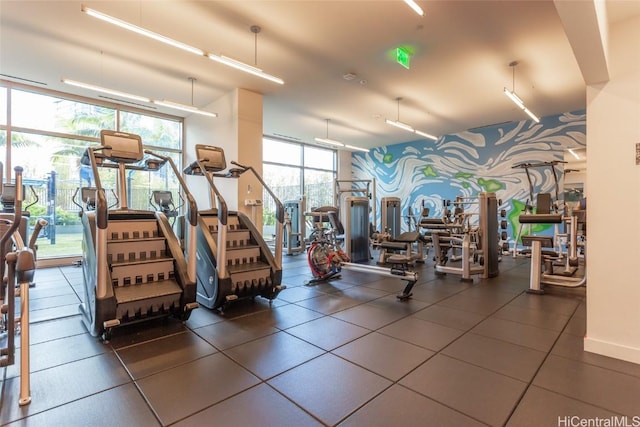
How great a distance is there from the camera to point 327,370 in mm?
2203

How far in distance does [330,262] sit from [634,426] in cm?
359

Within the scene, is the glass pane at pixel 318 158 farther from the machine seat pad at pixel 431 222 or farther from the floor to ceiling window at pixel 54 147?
the machine seat pad at pixel 431 222

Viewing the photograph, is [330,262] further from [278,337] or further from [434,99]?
[434,99]

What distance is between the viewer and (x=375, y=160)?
12391mm

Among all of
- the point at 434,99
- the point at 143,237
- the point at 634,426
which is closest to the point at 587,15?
the point at 634,426

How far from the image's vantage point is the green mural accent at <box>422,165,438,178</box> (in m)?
Result: 10.5

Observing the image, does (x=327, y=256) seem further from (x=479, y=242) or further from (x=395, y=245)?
(x=479, y=242)

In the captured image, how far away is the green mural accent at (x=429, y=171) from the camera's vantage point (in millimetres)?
10547

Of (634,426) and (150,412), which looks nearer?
(634,426)

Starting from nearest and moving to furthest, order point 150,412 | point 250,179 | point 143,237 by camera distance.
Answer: point 150,412
point 143,237
point 250,179

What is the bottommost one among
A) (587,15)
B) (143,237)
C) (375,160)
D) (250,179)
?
(143,237)

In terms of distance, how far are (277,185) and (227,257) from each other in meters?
6.71

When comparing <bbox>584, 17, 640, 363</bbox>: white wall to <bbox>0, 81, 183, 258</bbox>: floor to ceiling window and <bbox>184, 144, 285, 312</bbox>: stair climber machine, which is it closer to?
<bbox>184, 144, 285, 312</bbox>: stair climber machine

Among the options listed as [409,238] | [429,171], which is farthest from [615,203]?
[429,171]
